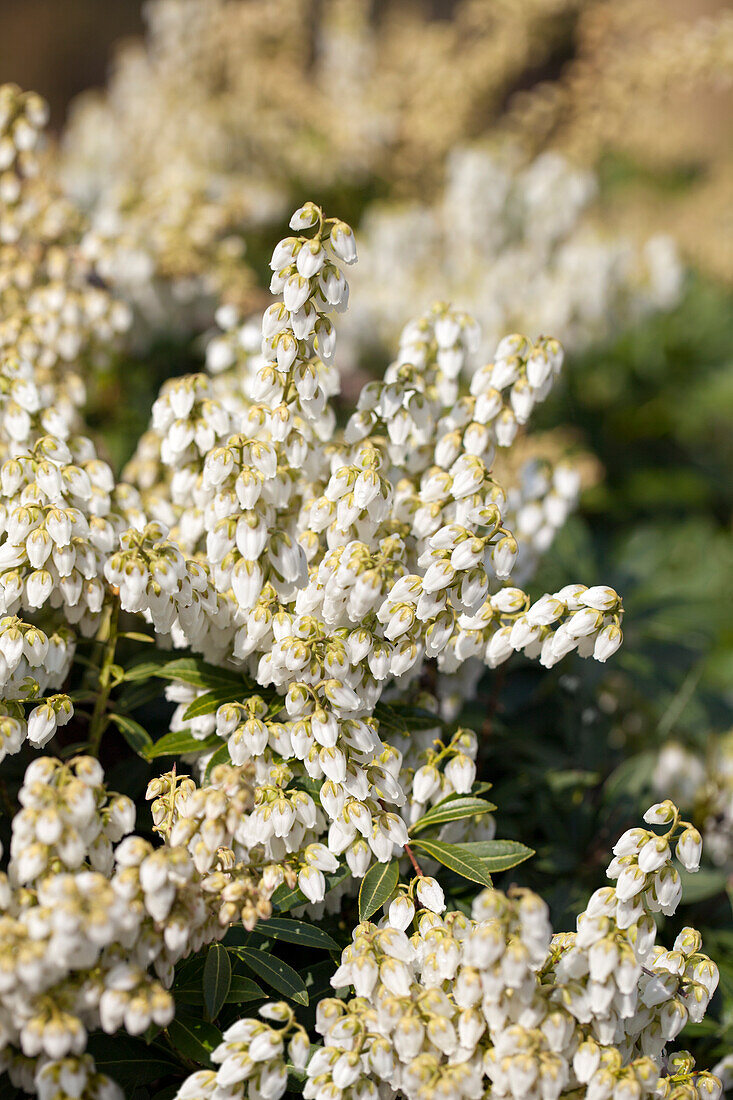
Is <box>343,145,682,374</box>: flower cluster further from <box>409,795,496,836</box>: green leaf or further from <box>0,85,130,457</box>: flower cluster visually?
<box>409,795,496,836</box>: green leaf

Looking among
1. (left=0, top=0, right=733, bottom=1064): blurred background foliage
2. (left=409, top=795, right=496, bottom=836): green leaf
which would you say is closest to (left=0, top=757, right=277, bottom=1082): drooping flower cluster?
(left=409, top=795, right=496, bottom=836): green leaf

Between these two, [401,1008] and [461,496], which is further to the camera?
[461,496]

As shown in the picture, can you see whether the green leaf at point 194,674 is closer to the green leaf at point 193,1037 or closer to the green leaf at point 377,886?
the green leaf at point 377,886

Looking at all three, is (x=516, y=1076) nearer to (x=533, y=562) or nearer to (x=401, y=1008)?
(x=401, y=1008)

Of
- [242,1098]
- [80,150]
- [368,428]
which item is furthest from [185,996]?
[80,150]

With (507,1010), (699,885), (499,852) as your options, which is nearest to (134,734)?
(499,852)

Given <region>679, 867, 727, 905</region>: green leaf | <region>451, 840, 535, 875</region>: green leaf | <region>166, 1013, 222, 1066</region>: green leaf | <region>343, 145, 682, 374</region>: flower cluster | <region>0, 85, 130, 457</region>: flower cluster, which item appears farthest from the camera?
<region>343, 145, 682, 374</region>: flower cluster

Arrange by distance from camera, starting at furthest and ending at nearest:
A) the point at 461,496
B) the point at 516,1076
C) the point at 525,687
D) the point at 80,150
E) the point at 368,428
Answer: the point at 80,150, the point at 525,687, the point at 368,428, the point at 461,496, the point at 516,1076
